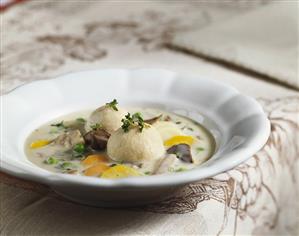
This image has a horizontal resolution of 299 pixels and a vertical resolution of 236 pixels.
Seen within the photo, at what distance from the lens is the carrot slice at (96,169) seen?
3.23 feet

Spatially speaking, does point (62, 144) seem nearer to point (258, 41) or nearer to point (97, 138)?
point (97, 138)

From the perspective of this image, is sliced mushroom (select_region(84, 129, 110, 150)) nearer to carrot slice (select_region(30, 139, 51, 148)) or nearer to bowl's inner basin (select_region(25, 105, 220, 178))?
bowl's inner basin (select_region(25, 105, 220, 178))

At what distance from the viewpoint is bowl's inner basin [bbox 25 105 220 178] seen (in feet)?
3.31

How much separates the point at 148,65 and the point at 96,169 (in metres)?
0.81

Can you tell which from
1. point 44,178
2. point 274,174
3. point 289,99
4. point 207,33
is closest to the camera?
point 44,178

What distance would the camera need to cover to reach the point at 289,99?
152 centimetres

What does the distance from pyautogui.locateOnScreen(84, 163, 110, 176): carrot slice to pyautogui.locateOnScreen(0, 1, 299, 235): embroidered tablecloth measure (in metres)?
0.07

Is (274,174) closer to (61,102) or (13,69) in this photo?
(61,102)

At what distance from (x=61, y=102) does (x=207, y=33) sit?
0.79 meters

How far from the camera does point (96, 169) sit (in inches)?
39.3

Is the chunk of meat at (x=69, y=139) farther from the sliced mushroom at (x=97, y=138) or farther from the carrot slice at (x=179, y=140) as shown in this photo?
the carrot slice at (x=179, y=140)

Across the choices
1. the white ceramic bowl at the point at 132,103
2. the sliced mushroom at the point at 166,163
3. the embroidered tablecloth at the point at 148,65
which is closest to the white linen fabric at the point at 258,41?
the embroidered tablecloth at the point at 148,65

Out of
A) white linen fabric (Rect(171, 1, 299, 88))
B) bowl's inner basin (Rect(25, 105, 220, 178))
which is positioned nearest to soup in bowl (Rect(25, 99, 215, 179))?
bowl's inner basin (Rect(25, 105, 220, 178))

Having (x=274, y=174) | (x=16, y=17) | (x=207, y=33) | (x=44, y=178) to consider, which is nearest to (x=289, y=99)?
(x=274, y=174)
